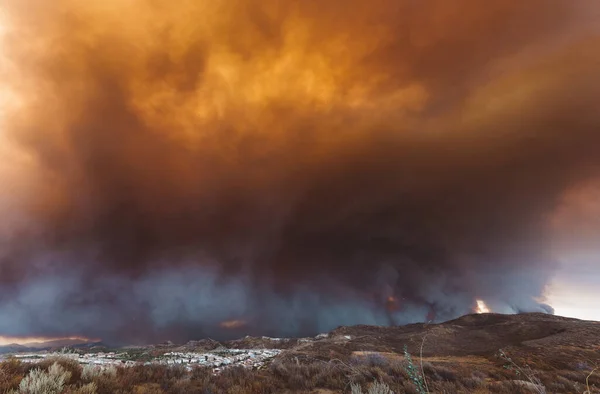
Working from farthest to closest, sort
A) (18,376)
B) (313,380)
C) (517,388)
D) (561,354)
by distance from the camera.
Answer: (561,354) → (313,380) → (517,388) → (18,376)

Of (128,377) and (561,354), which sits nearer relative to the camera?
(128,377)

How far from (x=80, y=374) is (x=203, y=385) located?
4173 mm

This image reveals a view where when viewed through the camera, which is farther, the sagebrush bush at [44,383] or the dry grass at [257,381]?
the dry grass at [257,381]

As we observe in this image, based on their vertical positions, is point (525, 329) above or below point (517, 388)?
below

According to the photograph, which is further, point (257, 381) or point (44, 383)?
point (257, 381)

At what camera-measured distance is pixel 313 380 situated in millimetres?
11312

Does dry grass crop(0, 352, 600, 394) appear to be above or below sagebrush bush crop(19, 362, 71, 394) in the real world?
below

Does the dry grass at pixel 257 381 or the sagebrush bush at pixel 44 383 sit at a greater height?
the sagebrush bush at pixel 44 383

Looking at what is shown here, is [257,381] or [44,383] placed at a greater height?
[44,383]

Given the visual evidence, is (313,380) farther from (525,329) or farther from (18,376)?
(525,329)

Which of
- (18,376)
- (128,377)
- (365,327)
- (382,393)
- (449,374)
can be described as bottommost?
(365,327)

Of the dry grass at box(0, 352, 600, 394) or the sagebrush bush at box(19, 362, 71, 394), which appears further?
the dry grass at box(0, 352, 600, 394)

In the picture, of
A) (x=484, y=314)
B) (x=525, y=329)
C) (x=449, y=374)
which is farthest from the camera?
(x=484, y=314)

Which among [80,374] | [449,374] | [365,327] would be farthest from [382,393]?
[365,327]
